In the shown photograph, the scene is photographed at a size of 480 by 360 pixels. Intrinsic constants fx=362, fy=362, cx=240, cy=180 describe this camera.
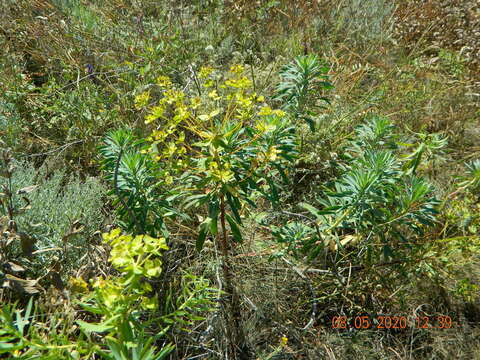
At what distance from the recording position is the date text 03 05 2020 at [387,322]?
80.4 inches

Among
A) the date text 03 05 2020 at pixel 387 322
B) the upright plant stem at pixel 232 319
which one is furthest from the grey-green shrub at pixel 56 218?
the date text 03 05 2020 at pixel 387 322

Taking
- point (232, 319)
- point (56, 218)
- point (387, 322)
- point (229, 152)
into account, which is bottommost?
point (387, 322)

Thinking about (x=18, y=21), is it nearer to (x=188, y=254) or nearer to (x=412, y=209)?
(x=188, y=254)

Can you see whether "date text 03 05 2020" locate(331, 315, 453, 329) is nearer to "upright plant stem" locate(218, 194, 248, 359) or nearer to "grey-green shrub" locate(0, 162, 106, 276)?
"upright plant stem" locate(218, 194, 248, 359)

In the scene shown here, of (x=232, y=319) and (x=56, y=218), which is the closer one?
(x=232, y=319)

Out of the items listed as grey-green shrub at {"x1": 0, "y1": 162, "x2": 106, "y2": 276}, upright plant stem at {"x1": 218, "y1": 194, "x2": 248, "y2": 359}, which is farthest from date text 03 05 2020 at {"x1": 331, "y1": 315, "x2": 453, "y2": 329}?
grey-green shrub at {"x1": 0, "y1": 162, "x2": 106, "y2": 276}

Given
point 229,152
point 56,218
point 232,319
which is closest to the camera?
point 229,152

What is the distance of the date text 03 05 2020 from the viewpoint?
2.04m

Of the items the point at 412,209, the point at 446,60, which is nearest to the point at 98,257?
the point at 412,209

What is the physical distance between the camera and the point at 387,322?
6.77 feet

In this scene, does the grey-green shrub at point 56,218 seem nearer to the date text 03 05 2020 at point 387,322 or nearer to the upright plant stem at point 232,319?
the upright plant stem at point 232,319

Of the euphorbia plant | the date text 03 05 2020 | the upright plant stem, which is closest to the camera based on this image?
the euphorbia plant

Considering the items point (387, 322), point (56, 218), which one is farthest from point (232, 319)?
point (56, 218)

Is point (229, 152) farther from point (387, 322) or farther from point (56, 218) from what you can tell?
point (387, 322)
